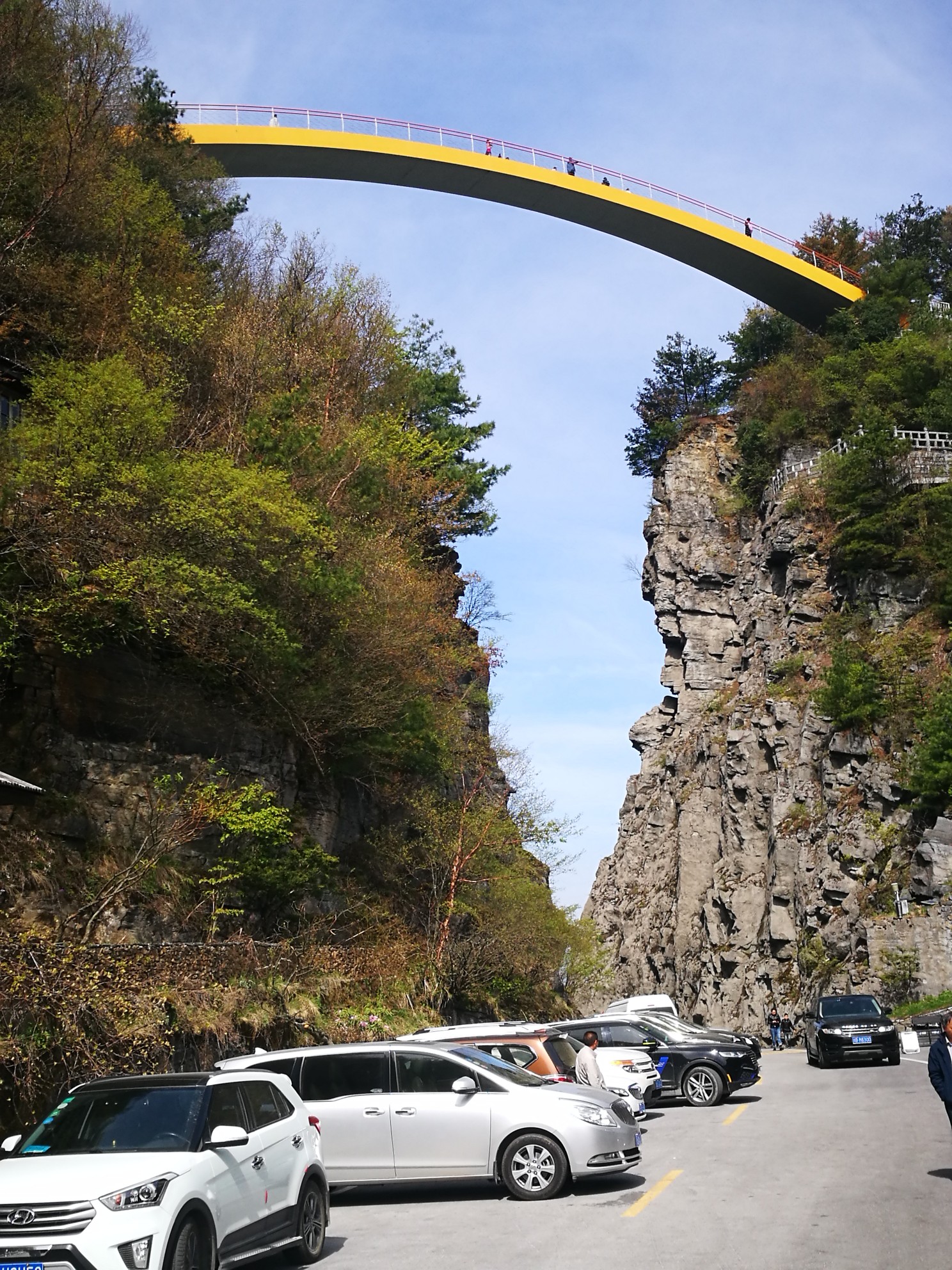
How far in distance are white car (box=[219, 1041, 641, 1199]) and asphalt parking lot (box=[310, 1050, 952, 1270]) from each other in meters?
0.34

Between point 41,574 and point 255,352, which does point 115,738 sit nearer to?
point 41,574

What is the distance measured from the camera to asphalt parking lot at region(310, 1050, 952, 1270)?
8172 millimetres

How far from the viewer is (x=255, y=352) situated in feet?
92.2

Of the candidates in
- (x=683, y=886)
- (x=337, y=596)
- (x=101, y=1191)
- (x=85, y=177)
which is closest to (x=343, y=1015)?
(x=337, y=596)

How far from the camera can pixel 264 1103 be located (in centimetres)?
905

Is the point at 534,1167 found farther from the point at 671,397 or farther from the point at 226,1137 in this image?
the point at 671,397

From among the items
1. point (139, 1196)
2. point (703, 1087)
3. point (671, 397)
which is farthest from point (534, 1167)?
point (671, 397)

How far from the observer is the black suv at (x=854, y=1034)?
25.7 m

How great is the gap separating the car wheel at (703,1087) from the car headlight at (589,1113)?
9.56m

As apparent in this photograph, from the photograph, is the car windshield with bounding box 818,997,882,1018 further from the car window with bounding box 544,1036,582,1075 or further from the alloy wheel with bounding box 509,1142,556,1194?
the alloy wheel with bounding box 509,1142,556,1194

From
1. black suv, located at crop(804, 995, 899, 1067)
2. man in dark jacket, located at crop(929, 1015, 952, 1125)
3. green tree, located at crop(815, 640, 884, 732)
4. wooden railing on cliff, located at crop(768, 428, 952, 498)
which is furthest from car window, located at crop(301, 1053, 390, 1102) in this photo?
wooden railing on cliff, located at crop(768, 428, 952, 498)

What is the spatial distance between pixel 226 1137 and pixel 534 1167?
4428mm

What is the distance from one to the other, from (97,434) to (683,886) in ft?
140

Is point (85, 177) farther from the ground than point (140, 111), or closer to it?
closer to it
